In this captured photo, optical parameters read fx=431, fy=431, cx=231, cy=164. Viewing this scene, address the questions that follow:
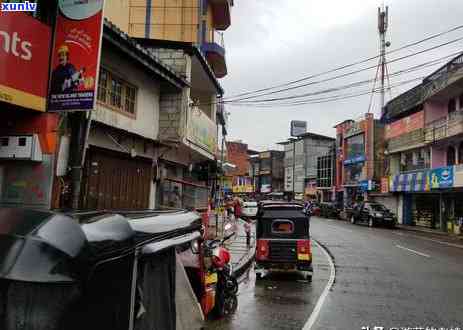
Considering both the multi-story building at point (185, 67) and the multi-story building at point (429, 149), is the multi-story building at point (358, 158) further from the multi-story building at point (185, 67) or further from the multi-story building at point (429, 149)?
the multi-story building at point (185, 67)

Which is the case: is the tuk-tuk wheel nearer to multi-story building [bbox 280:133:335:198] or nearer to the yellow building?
the yellow building

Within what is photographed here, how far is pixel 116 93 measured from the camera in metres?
11.6

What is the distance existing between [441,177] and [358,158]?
2010 cm

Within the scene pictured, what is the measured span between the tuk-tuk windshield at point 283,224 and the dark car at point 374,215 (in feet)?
75.2

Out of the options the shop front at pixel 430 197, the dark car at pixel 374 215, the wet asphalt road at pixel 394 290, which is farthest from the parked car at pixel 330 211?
the wet asphalt road at pixel 394 290

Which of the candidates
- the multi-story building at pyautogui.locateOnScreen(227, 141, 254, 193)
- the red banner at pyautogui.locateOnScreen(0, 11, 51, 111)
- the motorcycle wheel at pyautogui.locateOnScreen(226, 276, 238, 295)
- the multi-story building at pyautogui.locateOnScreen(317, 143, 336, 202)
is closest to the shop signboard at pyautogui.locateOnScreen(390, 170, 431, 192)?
the multi-story building at pyautogui.locateOnScreen(317, 143, 336, 202)

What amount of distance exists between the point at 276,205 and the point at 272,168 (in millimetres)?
72731

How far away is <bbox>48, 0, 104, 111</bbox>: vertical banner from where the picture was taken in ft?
26.0

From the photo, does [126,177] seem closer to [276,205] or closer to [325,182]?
[276,205]

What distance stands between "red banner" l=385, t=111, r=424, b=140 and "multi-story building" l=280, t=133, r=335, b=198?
27.0 metres

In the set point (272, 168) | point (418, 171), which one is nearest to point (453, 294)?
point (418, 171)

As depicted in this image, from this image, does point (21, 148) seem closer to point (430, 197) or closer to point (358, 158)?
point (430, 197)

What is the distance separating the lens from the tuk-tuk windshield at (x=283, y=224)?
11.5 meters

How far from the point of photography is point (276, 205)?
12.1 meters
